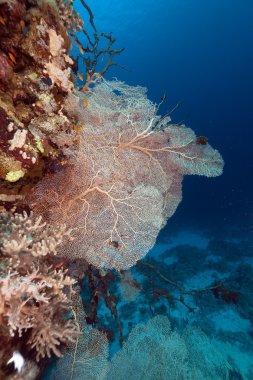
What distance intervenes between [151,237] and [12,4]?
3095mm

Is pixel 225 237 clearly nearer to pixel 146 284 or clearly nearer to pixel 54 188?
pixel 146 284

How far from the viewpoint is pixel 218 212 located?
103 ft

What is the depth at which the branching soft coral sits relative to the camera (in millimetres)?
2188

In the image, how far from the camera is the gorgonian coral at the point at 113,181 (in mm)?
3354

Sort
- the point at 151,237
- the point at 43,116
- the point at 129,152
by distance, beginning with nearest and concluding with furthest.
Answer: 1. the point at 43,116
2. the point at 151,237
3. the point at 129,152

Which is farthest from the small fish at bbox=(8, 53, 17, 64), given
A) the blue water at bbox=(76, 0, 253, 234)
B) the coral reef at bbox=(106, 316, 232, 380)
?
the blue water at bbox=(76, 0, 253, 234)

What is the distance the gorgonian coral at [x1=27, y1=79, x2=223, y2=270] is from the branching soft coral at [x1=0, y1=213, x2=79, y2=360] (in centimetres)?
55

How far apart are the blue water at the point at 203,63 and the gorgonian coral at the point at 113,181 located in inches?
1262

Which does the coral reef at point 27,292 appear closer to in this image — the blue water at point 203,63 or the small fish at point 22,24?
the small fish at point 22,24

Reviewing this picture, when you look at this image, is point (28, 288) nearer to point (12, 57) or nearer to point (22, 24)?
point (12, 57)

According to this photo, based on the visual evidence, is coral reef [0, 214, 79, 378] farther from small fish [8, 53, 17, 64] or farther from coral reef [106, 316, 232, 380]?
coral reef [106, 316, 232, 380]

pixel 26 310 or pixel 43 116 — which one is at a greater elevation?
pixel 43 116

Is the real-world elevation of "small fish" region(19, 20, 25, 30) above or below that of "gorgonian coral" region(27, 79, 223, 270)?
above

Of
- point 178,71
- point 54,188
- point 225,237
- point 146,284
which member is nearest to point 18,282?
point 54,188
